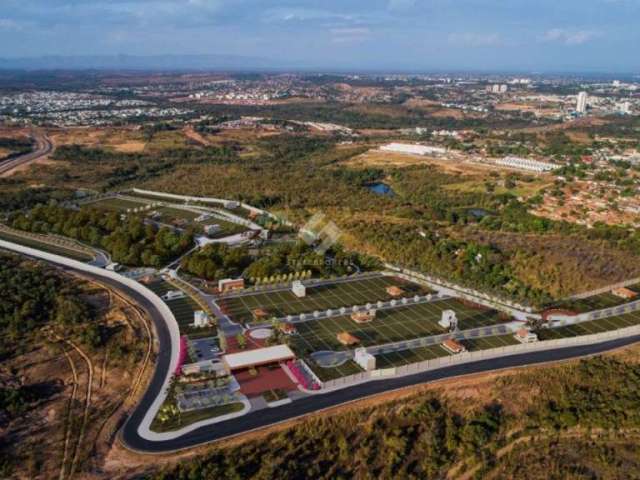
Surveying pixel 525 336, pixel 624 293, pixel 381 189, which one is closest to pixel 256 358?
pixel 525 336

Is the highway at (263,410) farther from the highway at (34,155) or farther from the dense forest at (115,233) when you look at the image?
the highway at (34,155)

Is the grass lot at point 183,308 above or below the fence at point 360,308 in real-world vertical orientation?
above

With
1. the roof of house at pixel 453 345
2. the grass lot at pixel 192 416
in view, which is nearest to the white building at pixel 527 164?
the roof of house at pixel 453 345

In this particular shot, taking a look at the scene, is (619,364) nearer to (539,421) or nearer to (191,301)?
(539,421)

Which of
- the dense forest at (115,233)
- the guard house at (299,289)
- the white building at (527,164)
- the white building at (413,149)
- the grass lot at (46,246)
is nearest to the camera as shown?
the guard house at (299,289)

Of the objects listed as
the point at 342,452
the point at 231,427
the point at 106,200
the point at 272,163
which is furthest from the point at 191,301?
the point at 272,163
